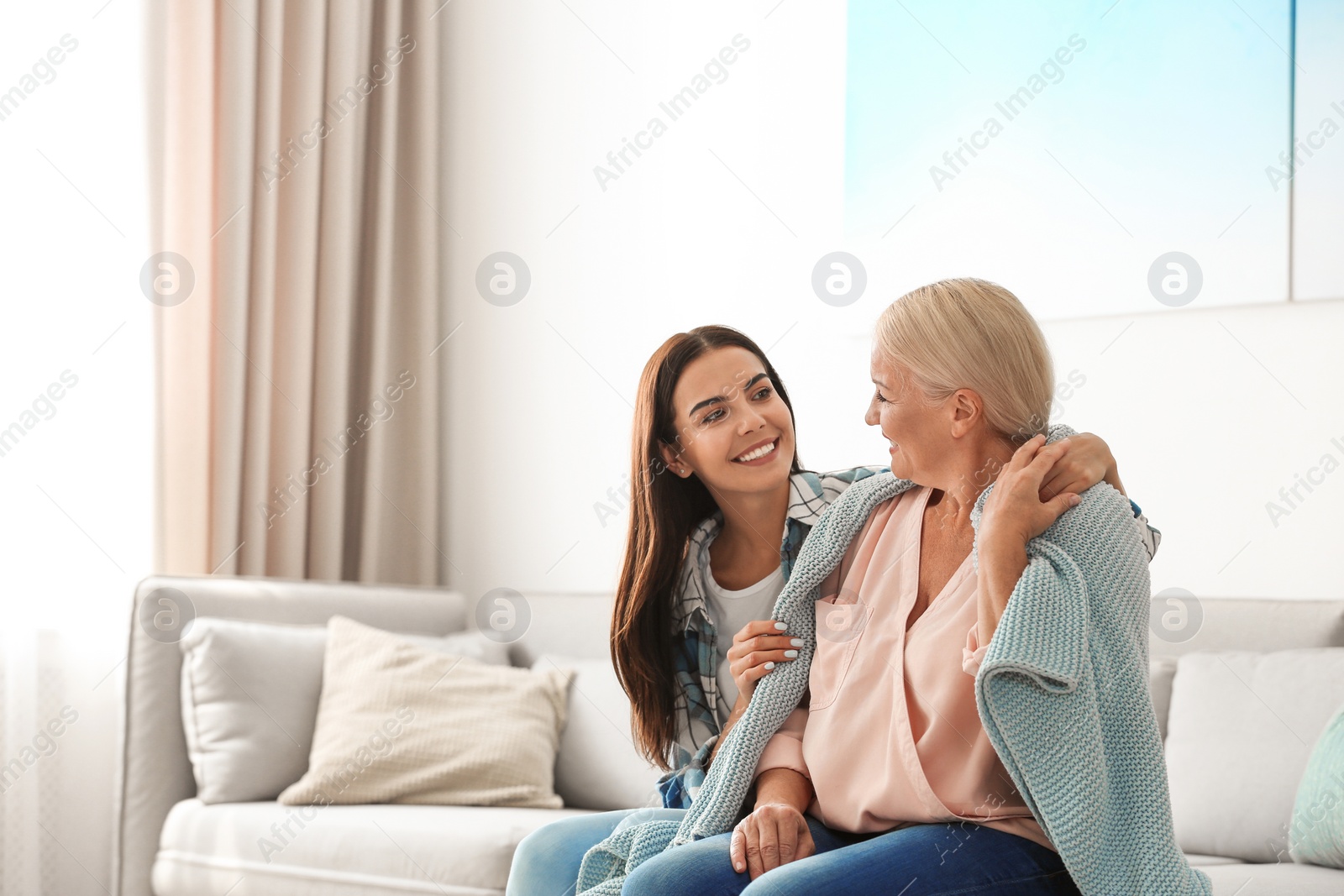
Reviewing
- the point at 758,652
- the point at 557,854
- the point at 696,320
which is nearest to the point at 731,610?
the point at 758,652

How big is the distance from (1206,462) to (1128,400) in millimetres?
188

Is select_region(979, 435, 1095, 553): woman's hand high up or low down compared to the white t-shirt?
up

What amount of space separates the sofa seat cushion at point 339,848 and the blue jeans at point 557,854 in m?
0.53

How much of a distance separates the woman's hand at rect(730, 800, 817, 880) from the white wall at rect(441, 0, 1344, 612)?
1420 mm

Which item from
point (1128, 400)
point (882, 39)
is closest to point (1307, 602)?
point (1128, 400)

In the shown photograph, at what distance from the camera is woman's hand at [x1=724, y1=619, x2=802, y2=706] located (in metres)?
1.39

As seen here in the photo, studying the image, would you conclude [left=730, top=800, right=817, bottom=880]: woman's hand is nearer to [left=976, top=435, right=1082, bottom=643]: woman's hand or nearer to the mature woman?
the mature woman

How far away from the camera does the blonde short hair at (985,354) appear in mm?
1297

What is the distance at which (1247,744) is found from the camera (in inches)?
74.4

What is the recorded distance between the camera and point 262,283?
3150 millimetres

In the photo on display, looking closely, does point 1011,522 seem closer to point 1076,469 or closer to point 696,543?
point 1076,469

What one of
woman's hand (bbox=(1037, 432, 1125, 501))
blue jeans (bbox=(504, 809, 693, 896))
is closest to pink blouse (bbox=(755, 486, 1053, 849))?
woman's hand (bbox=(1037, 432, 1125, 501))

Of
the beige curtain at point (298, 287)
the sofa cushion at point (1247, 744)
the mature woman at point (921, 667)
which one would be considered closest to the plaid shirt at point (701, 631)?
the mature woman at point (921, 667)

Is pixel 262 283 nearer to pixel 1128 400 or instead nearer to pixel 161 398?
pixel 161 398
